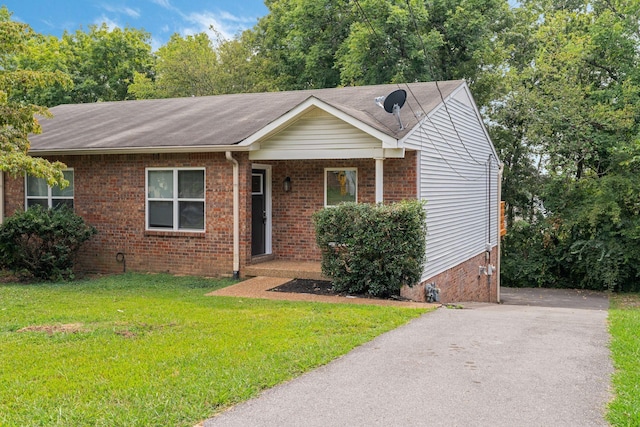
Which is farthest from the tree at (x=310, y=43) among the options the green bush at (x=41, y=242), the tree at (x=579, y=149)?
the green bush at (x=41, y=242)

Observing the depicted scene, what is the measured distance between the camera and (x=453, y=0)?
79.7 feet

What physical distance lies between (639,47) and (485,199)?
8.45 m

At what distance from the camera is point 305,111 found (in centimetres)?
1157

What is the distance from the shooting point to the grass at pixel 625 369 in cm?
469

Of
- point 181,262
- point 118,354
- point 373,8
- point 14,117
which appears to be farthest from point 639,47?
point 118,354

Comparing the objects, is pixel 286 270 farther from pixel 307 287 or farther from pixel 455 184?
pixel 455 184

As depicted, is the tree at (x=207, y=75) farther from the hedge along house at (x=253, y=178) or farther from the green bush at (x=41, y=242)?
the green bush at (x=41, y=242)

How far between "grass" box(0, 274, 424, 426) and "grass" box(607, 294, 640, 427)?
261cm

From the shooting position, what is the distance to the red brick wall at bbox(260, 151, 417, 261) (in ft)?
42.6

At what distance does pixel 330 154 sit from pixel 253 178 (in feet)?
8.43

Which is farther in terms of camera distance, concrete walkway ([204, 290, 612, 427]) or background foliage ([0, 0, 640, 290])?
background foliage ([0, 0, 640, 290])

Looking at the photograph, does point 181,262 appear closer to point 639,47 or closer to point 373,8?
point 373,8

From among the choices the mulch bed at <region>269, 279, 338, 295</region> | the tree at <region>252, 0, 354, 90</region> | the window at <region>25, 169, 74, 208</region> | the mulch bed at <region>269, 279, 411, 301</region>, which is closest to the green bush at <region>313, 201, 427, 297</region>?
the mulch bed at <region>269, 279, 411, 301</region>

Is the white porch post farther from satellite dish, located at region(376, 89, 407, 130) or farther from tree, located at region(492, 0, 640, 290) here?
tree, located at region(492, 0, 640, 290)
